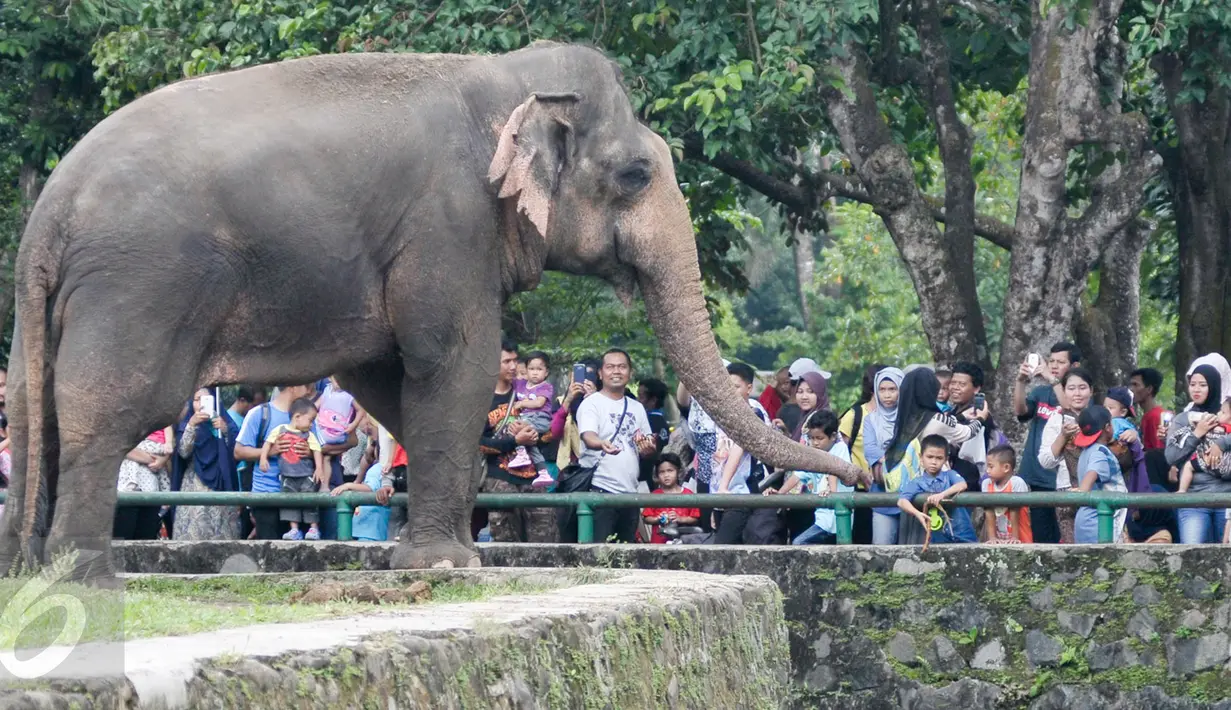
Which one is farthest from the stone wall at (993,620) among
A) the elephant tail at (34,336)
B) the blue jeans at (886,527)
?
the elephant tail at (34,336)

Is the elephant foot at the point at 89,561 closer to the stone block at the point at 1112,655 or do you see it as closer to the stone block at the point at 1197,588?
the stone block at the point at 1112,655

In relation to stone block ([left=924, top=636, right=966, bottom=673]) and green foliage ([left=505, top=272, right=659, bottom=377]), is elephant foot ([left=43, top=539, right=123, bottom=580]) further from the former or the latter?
green foliage ([left=505, top=272, right=659, bottom=377])

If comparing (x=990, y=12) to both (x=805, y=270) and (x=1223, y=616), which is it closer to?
(x=1223, y=616)

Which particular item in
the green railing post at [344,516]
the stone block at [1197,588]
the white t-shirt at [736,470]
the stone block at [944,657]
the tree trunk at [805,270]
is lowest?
the stone block at [944,657]

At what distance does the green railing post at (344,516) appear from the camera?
35.2 ft

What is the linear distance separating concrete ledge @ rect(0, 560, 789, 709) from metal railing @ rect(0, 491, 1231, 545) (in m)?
1.84

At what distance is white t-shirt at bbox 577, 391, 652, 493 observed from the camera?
11.4m

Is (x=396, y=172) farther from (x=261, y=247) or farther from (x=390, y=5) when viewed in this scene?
(x=390, y=5)

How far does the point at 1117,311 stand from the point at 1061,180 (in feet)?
9.27

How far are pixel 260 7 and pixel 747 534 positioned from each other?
5.62 metres

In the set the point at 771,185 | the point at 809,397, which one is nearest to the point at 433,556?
the point at 809,397

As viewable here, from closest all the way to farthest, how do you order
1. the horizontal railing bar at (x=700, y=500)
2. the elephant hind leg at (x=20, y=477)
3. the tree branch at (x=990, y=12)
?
the elephant hind leg at (x=20, y=477), the horizontal railing bar at (x=700, y=500), the tree branch at (x=990, y=12)

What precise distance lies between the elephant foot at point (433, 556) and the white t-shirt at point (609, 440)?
287 centimetres

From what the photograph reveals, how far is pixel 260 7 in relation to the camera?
1420 centimetres
